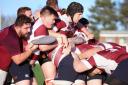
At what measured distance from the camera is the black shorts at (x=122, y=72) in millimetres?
6695

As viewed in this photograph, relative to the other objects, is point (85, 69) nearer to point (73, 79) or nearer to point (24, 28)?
point (73, 79)

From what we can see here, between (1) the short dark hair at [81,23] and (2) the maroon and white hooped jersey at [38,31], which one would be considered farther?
(1) the short dark hair at [81,23]

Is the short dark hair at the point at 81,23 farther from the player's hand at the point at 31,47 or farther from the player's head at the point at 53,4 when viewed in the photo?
the player's hand at the point at 31,47

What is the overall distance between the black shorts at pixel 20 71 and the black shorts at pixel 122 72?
73.6 inches

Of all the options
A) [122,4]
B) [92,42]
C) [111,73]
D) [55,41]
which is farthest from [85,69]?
[122,4]

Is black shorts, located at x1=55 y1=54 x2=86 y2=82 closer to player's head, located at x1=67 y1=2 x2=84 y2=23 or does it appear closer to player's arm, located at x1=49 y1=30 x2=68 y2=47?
player's arm, located at x1=49 y1=30 x2=68 y2=47

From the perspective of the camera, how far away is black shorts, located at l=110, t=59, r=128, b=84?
669 centimetres

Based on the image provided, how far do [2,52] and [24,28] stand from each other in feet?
1.66

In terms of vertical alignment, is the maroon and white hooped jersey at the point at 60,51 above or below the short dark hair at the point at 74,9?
below

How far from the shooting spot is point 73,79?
25.5 feet

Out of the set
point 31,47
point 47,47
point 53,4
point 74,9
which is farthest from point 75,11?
point 31,47

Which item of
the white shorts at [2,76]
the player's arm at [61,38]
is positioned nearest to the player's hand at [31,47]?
the player's arm at [61,38]

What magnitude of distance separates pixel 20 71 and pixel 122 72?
2023 mm

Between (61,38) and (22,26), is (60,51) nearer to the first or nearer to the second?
(61,38)
